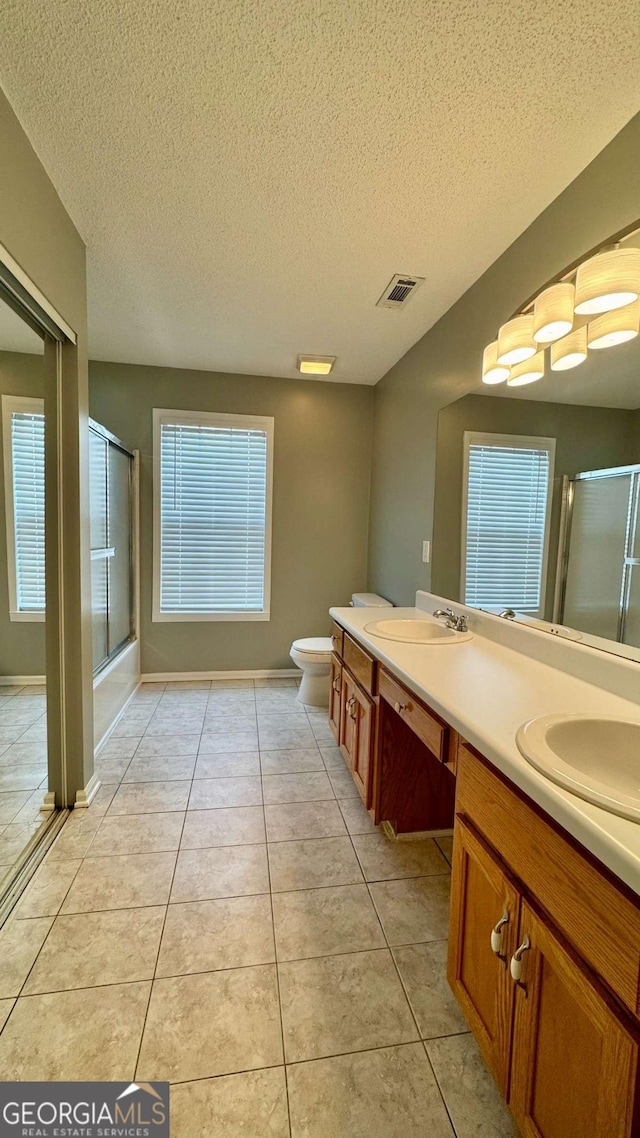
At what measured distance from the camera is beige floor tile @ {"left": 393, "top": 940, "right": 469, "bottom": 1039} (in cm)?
112

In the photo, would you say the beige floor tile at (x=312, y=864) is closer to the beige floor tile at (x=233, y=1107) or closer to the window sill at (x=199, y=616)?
the beige floor tile at (x=233, y=1107)

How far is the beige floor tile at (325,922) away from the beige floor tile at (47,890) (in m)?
0.74

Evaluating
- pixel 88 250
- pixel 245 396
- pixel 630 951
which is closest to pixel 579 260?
pixel 630 951

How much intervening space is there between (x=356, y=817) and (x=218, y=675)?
196 cm

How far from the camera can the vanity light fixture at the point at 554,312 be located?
4.48 ft

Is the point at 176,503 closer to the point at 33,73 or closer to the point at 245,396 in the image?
the point at 245,396

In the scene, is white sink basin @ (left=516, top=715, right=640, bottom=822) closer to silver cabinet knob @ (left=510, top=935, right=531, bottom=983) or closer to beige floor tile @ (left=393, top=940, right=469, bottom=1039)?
silver cabinet knob @ (left=510, top=935, right=531, bottom=983)

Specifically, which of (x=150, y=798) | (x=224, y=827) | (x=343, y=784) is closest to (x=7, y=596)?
(x=150, y=798)

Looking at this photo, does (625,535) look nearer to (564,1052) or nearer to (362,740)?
(564,1052)

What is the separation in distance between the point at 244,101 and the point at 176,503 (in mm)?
2486

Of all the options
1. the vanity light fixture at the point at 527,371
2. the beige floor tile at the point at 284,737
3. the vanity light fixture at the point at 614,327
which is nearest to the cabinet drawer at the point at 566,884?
the vanity light fixture at the point at 614,327

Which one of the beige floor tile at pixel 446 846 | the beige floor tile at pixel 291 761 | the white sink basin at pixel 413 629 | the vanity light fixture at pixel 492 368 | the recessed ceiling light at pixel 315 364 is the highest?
the recessed ceiling light at pixel 315 364

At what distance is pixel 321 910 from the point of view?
4.74 feet

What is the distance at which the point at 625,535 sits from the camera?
129 cm
